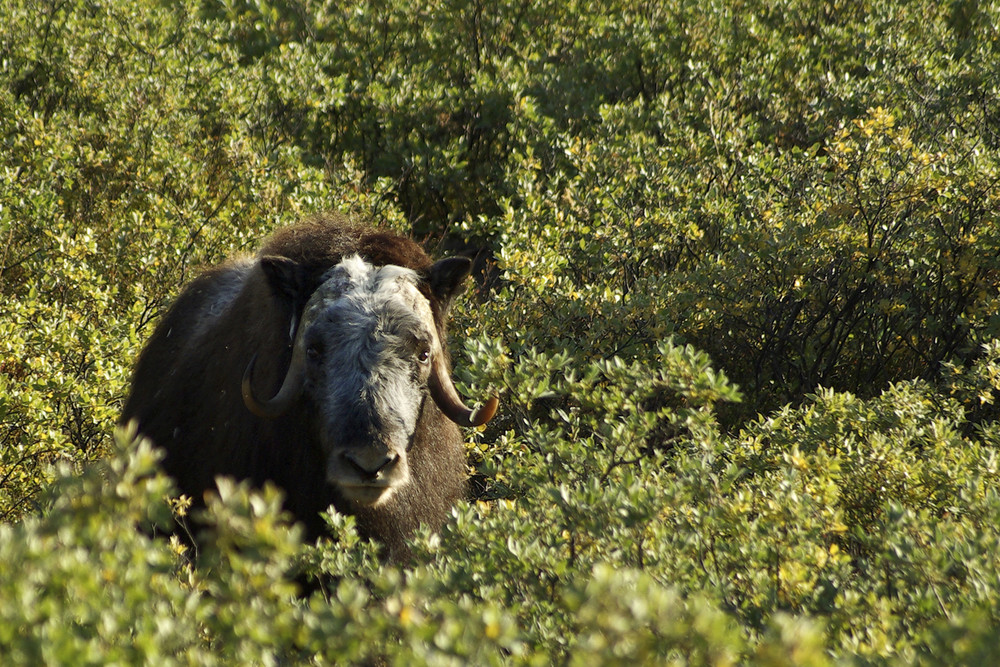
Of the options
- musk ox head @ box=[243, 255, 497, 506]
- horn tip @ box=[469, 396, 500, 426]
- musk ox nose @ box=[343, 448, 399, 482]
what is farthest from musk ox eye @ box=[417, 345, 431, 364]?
musk ox nose @ box=[343, 448, 399, 482]

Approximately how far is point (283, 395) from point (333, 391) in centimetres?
33

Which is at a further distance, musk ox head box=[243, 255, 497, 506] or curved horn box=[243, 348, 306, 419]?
curved horn box=[243, 348, 306, 419]

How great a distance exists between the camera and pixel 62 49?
34.1 ft

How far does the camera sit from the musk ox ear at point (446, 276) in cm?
483

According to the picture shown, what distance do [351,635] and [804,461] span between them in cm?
238

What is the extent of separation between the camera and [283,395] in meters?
4.43

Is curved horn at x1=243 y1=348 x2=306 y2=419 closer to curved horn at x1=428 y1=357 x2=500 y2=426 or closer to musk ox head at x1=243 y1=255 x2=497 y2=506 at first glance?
musk ox head at x1=243 y1=255 x2=497 y2=506

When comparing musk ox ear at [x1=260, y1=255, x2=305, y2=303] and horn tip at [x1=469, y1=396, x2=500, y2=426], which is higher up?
musk ox ear at [x1=260, y1=255, x2=305, y2=303]

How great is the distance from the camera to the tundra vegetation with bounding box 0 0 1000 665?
231 centimetres

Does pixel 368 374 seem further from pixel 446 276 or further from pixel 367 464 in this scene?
pixel 446 276

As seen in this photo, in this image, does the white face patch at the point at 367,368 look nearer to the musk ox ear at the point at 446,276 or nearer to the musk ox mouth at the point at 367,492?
the musk ox mouth at the point at 367,492

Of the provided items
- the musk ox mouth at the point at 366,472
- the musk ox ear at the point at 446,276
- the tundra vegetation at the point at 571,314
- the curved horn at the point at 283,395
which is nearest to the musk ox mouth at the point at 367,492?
the musk ox mouth at the point at 366,472

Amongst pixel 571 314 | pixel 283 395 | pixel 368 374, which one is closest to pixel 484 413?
pixel 368 374

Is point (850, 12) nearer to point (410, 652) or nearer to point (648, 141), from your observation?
point (648, 141)
